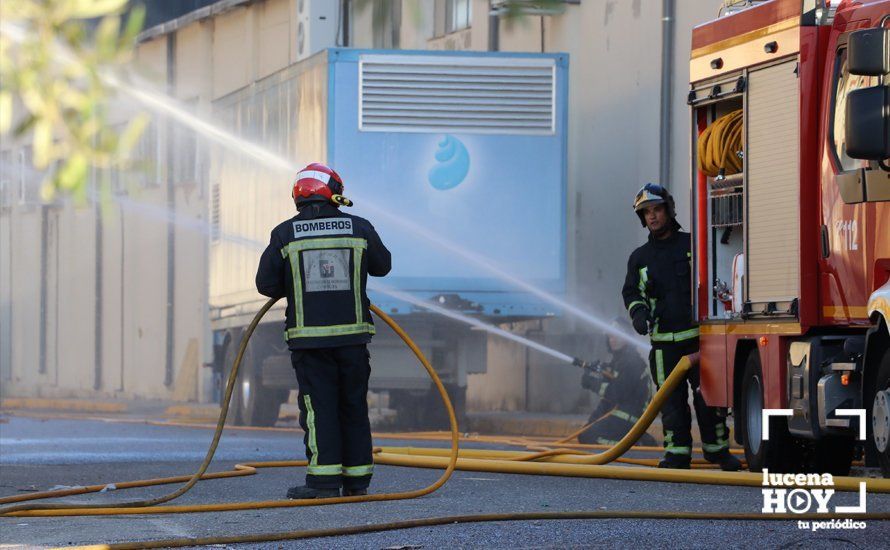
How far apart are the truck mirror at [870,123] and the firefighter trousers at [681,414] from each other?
2.98 m

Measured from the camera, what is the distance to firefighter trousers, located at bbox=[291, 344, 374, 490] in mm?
8312

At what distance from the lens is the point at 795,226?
920 centimetres

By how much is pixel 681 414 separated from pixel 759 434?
1.84 ft

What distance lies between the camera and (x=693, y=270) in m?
10.5

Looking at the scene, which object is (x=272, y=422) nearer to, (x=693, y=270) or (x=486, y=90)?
(x=486, y=90)

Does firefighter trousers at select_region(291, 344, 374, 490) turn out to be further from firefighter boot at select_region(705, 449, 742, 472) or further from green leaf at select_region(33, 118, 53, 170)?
green leaf at select_region(33, 118, 53, 170)

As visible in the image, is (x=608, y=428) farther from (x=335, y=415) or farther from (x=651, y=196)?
(x=335, y=415)

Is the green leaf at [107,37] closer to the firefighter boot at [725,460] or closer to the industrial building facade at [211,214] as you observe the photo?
the industrial building facade at [211,214]

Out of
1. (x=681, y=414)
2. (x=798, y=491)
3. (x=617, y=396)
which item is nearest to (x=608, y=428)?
(x=617, y=396)

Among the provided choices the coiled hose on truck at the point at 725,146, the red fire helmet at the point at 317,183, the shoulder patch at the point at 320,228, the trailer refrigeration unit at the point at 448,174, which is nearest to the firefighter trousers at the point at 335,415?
the shoulder patch at the point at 320,228

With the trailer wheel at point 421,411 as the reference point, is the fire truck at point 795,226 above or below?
above

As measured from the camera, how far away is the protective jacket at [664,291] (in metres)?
10.5

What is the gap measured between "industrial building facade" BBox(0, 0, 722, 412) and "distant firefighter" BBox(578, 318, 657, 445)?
2.49 m

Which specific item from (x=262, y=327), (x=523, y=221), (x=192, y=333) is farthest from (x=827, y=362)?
(x=192, y=333)
